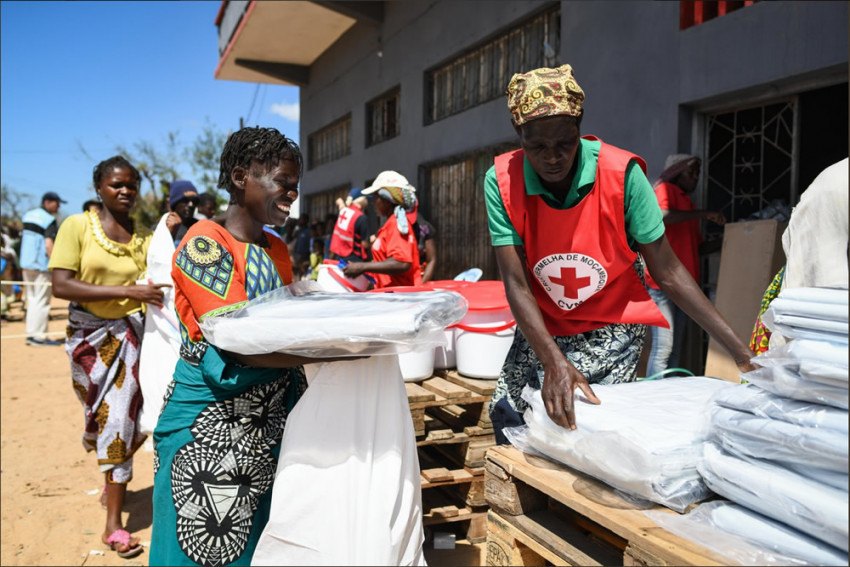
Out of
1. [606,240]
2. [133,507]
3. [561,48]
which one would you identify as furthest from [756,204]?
[133,507]

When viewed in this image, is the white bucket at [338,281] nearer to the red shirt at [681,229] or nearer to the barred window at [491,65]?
the red shirt at [681,229]

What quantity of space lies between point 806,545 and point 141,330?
328 centimetres

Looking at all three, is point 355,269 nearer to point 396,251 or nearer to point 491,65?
point 396,251

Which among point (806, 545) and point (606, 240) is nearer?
point (806, 545)

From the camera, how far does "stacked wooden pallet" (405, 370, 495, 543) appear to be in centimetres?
288

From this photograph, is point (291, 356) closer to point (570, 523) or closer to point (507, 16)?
point (570, 523)

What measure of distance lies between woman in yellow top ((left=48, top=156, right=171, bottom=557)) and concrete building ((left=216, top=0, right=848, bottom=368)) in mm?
3766

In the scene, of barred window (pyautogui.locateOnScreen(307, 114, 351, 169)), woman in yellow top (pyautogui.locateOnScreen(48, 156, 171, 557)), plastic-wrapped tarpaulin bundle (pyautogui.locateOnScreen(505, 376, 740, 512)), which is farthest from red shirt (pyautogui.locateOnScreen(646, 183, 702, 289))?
barred window (pyautogui.locateOnScreen(307, 114, 351, 169))

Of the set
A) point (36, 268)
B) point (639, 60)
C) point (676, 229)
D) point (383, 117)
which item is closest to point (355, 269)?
point (676, 229)

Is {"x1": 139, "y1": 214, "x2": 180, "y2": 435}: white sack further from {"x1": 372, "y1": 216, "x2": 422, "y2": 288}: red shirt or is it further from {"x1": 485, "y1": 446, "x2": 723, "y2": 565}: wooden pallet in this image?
{"x1": 485, "y1": 446, "x2": 723, "y2": 565}: wooden pallet

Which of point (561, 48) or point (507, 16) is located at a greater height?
point (507, 16)

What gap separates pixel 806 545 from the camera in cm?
108

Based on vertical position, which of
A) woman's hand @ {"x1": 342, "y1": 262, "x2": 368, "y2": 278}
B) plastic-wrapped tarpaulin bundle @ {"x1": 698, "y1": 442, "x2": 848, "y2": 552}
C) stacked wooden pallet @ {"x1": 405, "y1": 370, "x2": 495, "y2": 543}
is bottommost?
stacked wooden pallet @ {"x1": 405, "y1": 370, "x2": 495, "y2": 543}

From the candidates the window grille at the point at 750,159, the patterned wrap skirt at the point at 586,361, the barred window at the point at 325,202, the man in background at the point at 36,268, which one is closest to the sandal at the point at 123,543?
the patterned wrap skirt at the point at 586,361
